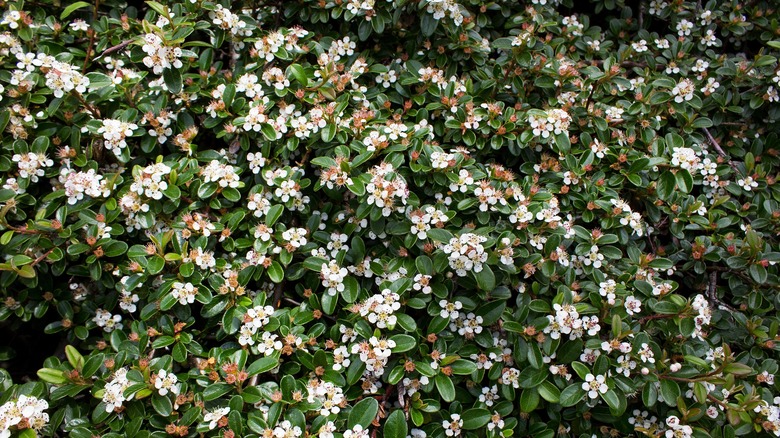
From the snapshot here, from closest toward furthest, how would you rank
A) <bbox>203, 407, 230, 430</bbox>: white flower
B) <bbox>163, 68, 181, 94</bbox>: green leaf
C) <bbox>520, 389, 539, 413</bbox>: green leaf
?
<bbox>203, 407, 230, 430</bbox>: white flower
<bbox>520, 389, 539, 413</bbox>: green leaf
<bbox>163, 68, 181, 94</bbox>: green leaf

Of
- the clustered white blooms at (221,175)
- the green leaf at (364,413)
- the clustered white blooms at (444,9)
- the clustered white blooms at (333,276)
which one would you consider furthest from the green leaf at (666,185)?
the clustered white blooms at (221,175)

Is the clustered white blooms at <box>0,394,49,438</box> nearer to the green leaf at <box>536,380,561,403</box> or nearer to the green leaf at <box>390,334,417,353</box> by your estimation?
the green leaf at <box>390,334,417,353</box>

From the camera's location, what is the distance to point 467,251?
1925 mm

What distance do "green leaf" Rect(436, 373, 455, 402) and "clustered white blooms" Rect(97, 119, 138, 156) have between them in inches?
58.4

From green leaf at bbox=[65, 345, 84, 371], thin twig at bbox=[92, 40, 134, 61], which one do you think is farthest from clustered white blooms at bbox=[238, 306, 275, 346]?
thin twig at bbox=[92, 40, 134, 61]

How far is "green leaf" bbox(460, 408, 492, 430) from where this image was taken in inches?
77.1

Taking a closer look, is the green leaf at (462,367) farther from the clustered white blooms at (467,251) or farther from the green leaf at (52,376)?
the green leaf at (52,376)

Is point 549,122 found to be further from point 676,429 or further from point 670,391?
point 676,429

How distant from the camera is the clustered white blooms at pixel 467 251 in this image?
1908 mm

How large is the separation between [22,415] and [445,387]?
132 centimetres

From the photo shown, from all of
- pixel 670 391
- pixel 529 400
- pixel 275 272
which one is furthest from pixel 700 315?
pixel 275 272

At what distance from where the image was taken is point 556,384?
6.67 ft

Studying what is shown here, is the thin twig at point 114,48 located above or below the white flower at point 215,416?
above

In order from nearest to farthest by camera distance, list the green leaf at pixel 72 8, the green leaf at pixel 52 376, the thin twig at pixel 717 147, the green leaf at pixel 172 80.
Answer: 1. the green leaf at pixel 52 376
2. the green leaf at pixel 172 80
3. the green leaf at pixel 72 8
4. the thin twig at pixel 717 147
